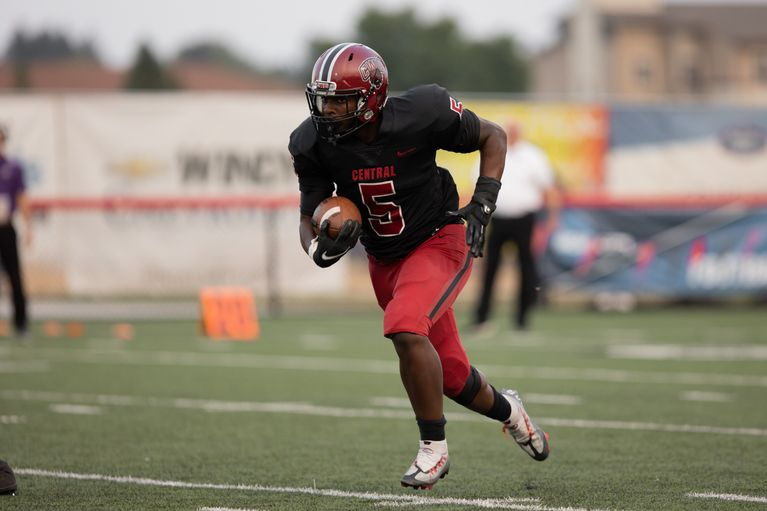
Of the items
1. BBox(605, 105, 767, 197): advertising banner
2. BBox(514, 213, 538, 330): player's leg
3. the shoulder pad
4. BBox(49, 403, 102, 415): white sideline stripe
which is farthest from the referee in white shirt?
the shoulder pad

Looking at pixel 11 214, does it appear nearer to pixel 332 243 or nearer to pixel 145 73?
pixel 332 243

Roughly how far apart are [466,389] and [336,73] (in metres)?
1.44

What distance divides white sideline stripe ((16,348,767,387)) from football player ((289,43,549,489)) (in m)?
4.24

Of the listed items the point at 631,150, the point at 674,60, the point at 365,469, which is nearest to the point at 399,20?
the point at 674,60

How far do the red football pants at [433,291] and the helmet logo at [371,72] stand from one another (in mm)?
736

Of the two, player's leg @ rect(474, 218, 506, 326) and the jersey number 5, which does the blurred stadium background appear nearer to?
player's leg @ rect(474, 218, 506, 326)

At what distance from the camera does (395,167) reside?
17.6 ft

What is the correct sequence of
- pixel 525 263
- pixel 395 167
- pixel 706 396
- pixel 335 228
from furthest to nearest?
pixel 525 263, pixel 706 396, pixel 395 167, pixel 335 228

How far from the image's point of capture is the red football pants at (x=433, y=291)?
16.8 feet

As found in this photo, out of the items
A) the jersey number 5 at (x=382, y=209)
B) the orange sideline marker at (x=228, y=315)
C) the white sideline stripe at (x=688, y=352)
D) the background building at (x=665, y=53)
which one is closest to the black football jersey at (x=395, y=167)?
the jersey number 5 at (x=382, y=209)

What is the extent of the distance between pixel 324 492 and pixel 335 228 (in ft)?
A: 3.60

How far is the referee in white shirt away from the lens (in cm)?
1333

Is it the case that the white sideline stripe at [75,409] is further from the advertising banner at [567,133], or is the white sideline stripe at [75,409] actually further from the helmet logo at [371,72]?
the advertising banner at [567,133]

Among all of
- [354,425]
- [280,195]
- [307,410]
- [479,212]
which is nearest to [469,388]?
[479,212]
